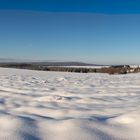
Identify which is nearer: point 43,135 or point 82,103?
point 43,135

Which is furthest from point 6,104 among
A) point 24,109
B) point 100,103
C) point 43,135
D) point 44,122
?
point 43,135

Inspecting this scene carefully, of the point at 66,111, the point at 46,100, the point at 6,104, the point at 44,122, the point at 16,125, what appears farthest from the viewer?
the point at 46,100

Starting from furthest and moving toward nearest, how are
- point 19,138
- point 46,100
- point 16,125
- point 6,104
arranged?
point 46,100 → point 6,104 → point 16,125 → point 19,138

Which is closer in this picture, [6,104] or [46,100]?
[6,104]

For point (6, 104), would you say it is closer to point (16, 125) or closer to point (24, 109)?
point (24, 109)

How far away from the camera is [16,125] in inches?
83.8

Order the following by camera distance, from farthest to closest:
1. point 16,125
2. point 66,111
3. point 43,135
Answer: point 66,111
point 16,125
point 43,135

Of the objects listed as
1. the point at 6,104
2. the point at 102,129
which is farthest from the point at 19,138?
the point at 6,104

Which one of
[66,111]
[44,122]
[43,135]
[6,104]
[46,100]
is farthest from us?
[46,100]

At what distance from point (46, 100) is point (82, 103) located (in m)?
0.55

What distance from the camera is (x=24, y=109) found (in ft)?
10.6

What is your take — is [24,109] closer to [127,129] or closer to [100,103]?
[100,103]

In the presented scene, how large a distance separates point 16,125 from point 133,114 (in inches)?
39.3

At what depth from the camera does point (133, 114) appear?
94.4 inches
